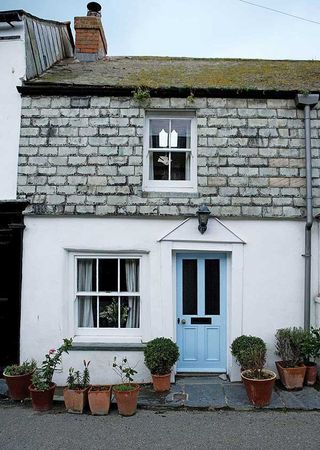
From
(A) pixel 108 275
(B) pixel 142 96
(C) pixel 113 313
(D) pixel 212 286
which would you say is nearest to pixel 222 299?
(D) pixel 212 286

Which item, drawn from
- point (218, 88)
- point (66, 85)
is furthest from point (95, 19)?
point (218, 88)

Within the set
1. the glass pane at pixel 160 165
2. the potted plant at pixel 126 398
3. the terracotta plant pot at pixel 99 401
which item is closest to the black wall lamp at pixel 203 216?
the glass pane at pixel 160 165

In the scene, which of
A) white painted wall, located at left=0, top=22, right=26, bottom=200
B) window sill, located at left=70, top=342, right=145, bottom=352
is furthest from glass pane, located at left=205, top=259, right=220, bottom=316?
white painted wall, located at left=0, top=22, right=26, bottom=200

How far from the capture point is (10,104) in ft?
26.5

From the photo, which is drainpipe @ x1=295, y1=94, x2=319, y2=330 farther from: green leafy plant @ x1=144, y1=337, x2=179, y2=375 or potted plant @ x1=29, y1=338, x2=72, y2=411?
potted plant @ x1=29, y1=338, x2=72, y2=411

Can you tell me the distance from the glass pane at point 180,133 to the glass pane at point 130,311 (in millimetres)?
3289

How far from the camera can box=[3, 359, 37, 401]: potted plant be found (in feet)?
22.7

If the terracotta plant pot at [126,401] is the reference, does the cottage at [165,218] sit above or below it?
above

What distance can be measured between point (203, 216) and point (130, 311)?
2.44m

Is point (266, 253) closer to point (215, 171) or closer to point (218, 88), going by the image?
point (215, 171)

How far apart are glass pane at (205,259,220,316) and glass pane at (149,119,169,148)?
261 cm

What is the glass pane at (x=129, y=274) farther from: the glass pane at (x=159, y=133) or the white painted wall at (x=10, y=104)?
the white painted wall at (x=10, y=104)

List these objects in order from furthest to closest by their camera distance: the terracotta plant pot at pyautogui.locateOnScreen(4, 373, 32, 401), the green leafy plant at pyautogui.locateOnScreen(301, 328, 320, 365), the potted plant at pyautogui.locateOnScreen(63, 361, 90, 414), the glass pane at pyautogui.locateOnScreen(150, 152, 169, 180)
Answer: the glass pane at pyautogui.locateOnScreen(150, 152, 169, 180) → the green leafy plant at pyautogui.locateOnScreen(301, 328, 320, 365) → the terracotta plant pot at pyautogui.locateOnScreen(4, 373, 32, 401) → the potted plant at pyautogui.locateOnScreen(63, 361, 90, 414)

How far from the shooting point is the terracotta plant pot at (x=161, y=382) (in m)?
7.09
